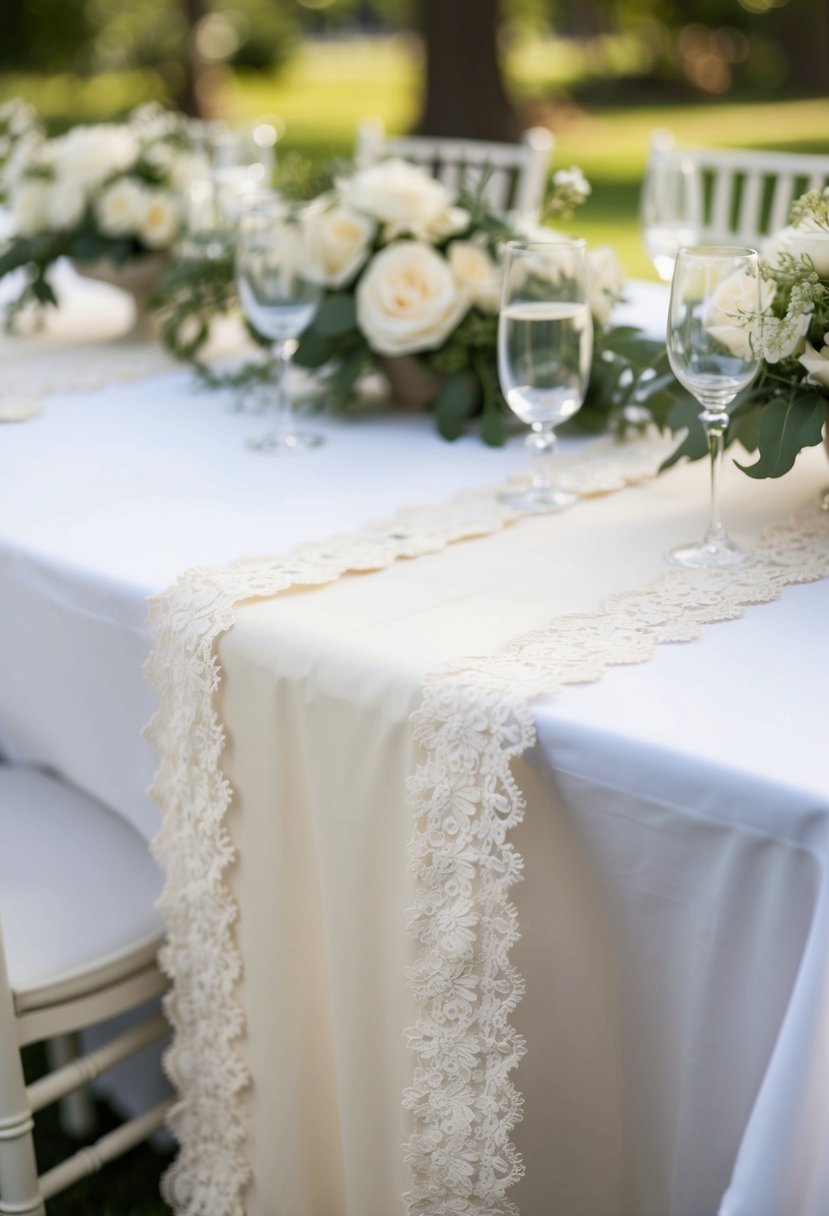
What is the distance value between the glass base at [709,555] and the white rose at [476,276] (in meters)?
0.57

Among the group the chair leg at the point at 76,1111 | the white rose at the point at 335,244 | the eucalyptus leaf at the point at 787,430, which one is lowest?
the chair leg at the point at 76,1111

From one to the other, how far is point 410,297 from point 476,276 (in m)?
0.10

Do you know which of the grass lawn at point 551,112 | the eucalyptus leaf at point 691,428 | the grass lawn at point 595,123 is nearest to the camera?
the eucalyptus leaf at point 691,428

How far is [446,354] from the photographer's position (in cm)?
181

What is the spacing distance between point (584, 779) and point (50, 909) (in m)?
0.68

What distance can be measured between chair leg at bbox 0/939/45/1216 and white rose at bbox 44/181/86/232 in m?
1.39

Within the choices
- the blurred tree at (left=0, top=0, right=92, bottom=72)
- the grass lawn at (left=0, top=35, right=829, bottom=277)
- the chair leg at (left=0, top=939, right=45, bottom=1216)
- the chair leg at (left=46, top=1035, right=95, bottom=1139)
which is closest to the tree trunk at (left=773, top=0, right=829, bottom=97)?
the grass lawn at (left=0, top=35, right=829, bottom=277)

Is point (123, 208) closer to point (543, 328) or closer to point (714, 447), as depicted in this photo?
point (543, 328)

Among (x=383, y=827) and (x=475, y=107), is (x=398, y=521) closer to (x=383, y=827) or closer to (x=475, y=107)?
(x=383, y=827)

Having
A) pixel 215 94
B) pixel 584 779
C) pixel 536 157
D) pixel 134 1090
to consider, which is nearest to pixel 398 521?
pixel 584 779

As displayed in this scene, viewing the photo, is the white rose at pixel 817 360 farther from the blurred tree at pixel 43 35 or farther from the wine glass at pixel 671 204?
the blurred tree at pixel 43 35

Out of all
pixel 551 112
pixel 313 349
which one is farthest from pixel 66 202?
pixel 551 112

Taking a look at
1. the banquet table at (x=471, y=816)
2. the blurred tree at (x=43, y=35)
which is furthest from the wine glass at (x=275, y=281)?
the blurred tree at (x=43, y=35)

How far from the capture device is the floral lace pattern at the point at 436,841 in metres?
1.05
